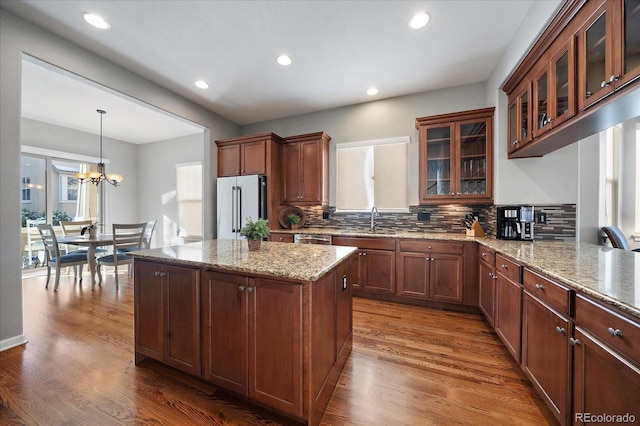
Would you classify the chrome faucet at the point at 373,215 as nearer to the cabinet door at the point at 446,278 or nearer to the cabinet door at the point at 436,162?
the cabinet door at the point at 436,162

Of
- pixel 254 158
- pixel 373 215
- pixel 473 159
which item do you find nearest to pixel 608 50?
pixel 473 159

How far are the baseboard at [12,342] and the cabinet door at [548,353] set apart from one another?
4084 millimetres

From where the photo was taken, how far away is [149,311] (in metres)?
1.88

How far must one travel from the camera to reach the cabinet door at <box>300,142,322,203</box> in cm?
409

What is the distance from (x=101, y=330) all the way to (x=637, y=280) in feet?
13.4

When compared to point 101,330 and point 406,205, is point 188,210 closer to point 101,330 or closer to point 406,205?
point 101,330

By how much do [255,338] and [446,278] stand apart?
2471 millimetres

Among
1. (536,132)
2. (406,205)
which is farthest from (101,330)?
(536,132)

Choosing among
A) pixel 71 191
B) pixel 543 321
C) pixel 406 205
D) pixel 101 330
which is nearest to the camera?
pixel 543 321

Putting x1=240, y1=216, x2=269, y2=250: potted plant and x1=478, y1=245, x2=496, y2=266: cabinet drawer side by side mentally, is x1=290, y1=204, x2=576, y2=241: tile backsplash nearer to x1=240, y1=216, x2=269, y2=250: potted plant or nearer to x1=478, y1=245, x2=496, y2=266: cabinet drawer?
x1=478, y1=245, x2=496, y2=266: cabinet drawer

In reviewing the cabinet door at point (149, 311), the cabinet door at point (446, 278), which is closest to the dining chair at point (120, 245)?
the cabinet door at point (149, 311)

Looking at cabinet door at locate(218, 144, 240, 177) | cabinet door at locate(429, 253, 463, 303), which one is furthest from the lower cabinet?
cabinet door at locate(218, 144, 240, 177)

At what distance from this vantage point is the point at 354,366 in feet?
6.38

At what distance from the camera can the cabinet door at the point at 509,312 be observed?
1.78 meters
